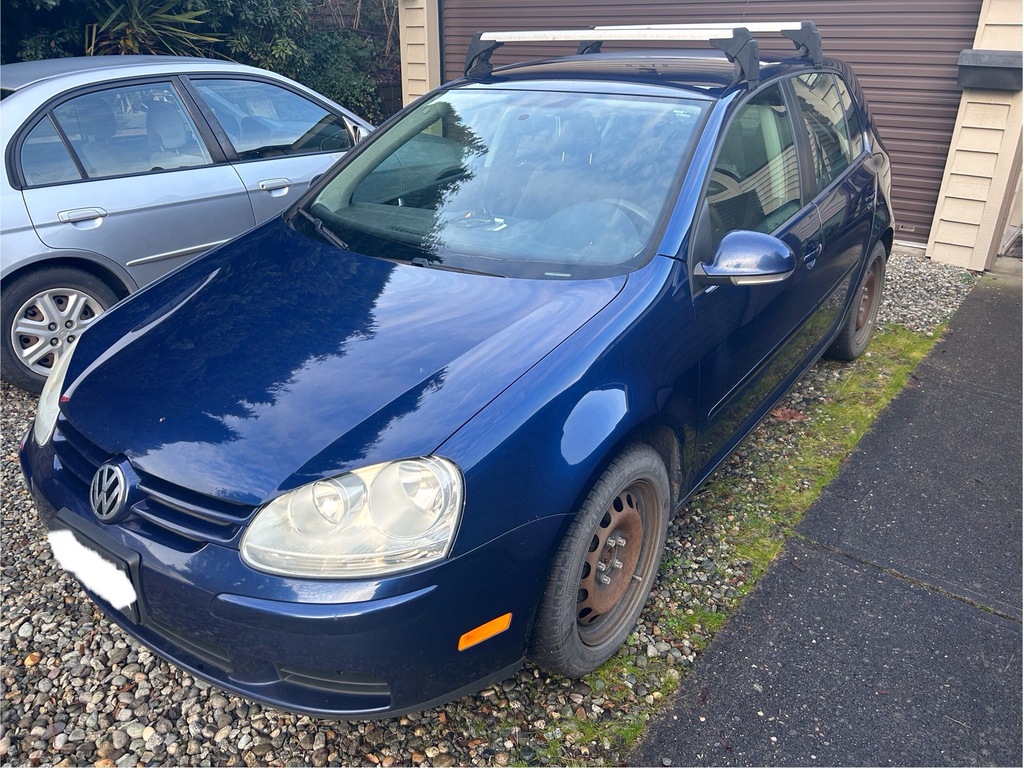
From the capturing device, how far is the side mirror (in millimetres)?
2404

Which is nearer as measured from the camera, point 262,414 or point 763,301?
point 262,414

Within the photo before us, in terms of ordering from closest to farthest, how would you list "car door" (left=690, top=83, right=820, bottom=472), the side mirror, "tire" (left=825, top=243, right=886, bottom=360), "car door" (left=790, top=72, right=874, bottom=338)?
1. the side mirror
2. "car door" (left=690, top=83, right=820, bottom=472)
3. "car door" (left=790, top=72, right=874, bottom=338)
4. "tire" (left=825, top=243, right=886, bottom=360)

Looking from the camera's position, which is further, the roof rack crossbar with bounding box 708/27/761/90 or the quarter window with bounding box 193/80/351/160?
the quarter window with bounding box 193/80/351/160

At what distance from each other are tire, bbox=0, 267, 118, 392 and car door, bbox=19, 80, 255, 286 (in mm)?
169

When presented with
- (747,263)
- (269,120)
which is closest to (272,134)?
(269,120)

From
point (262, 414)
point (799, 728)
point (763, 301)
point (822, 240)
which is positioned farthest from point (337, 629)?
point (822, 240)

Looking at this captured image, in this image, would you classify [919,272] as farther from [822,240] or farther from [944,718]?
[944,718]

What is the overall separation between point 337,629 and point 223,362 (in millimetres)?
833

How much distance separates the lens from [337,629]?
169 cm

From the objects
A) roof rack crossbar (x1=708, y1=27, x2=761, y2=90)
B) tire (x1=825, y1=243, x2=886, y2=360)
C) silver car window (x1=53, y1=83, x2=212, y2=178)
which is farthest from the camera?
tire (x1=825, y1=243, x2=886, y2=360)

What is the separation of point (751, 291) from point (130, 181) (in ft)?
10.0

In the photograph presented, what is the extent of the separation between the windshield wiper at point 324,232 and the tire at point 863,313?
8.77ft

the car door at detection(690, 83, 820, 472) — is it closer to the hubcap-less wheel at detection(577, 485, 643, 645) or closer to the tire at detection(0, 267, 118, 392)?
the hubcap-less wheel at detection(577, 485, 643, 645)

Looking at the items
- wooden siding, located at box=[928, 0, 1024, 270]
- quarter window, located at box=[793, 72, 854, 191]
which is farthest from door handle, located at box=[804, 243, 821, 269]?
wooden siding, located at box=[928, 0, 1024, 270]
